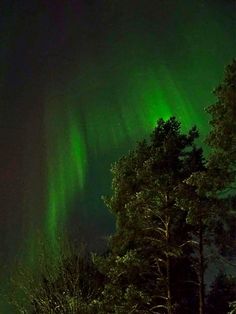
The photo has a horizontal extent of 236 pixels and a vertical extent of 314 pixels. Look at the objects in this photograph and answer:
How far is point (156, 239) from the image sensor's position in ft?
92.1

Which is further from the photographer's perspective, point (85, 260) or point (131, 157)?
point (85, 260)

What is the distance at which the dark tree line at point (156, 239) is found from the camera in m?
26.0

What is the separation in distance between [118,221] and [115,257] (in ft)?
6.08

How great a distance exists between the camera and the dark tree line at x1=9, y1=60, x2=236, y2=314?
1024 inches

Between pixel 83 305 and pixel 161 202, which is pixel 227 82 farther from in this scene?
pixel 83 305

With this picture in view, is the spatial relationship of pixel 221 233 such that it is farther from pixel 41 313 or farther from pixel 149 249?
pixel 41 313

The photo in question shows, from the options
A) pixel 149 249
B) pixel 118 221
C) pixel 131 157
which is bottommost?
pixel 149 249

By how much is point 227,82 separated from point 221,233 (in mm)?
7205

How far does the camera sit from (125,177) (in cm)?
2956

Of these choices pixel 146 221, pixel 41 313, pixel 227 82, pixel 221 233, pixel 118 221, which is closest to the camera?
pixel 227 82

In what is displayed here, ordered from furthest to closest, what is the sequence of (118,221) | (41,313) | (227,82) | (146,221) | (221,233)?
(41,313), (118,221), (146,221), (221,233), (227,82)

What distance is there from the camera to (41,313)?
3241 centimetres

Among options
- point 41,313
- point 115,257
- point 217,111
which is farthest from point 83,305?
point 217,111

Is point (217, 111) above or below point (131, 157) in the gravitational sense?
below
